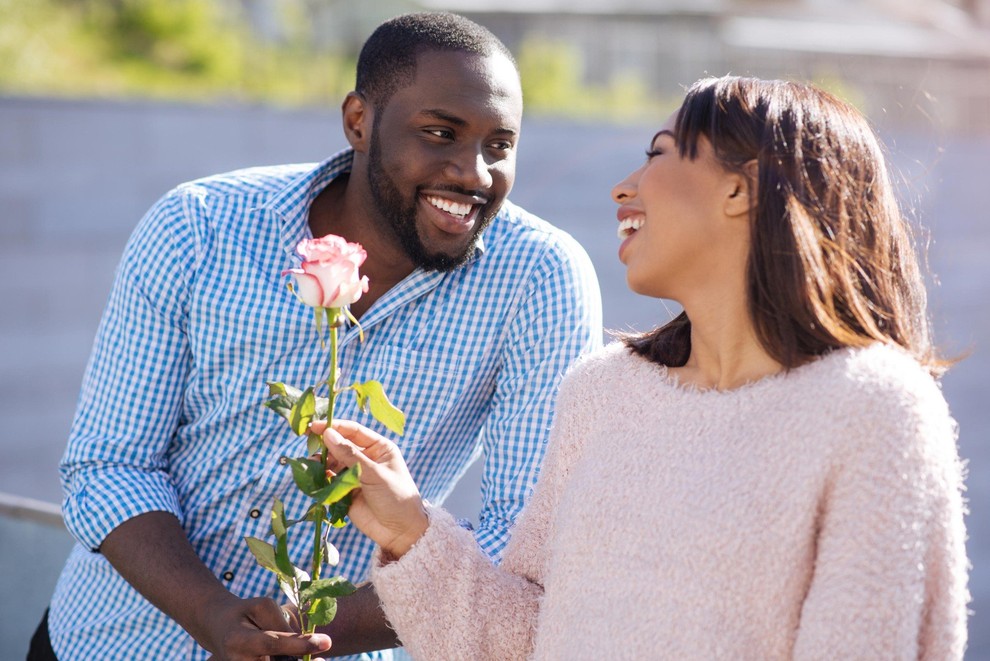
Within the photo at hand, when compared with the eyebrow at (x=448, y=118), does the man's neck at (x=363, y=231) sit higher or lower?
lower

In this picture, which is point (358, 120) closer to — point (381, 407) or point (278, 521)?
point (381, 407)

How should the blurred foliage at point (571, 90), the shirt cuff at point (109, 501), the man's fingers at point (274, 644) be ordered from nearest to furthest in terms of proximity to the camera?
1. the man's fingers at point (274, 644)
2. the shirt cuff at point (109, 501)
3. the blurred foliage at point (571, 90)

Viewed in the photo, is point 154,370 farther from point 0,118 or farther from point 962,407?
point 962,407

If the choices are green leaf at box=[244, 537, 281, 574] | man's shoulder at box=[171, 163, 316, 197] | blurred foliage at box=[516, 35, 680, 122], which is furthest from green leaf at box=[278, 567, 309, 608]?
blurred foliage at box=[516, 35, 680, 122]

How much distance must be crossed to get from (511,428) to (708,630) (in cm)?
85

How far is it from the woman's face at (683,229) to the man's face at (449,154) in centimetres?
70

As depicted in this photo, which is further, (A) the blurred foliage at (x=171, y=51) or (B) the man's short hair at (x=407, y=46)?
(A) the blurred foliage at (x=171, y=51)

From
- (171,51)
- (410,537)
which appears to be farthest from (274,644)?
(171,51)

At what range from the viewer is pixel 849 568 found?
1.47 m

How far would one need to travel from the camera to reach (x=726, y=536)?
5.23ft

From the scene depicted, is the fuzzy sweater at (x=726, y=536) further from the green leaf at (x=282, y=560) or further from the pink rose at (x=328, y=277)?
the pink rose at (x=328, y=277)

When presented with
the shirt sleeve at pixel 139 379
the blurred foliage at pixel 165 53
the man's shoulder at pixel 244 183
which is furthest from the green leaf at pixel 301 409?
the blurred foliage at pixel 165 53

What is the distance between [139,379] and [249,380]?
0.22 m

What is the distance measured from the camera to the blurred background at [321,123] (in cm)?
654
